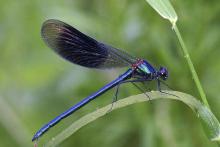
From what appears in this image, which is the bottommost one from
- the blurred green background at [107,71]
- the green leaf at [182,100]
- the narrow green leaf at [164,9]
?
the blurred green background at [107,71]

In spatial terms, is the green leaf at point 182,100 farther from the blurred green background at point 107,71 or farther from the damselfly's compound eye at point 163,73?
the blurred green background at point 107,71

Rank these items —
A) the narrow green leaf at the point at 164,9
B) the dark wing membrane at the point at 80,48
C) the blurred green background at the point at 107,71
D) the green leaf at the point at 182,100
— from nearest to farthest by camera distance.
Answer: the green leaf at the point at 182,100 < the narrow green leaf at the point at 164,9 < the dark wing membrane at the point at 80,48 < the blurred green background at the point at 107,71

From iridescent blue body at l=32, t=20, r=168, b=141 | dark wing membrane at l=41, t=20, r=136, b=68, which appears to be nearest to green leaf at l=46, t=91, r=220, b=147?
iridescent blue body at l=32, t=20, r=168, b=141

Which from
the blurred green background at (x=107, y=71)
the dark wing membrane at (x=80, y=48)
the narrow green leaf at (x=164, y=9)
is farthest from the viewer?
the blurred green background at (x=107, y=71)

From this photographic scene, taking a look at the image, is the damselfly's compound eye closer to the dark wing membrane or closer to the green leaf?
the dark wing membrane

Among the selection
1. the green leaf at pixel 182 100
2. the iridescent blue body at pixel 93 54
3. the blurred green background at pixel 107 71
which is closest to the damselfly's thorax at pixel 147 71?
the iridescent blue body at pixel 93 54

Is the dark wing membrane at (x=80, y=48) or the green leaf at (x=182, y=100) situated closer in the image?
the green leaf at (x=182, y=100)
